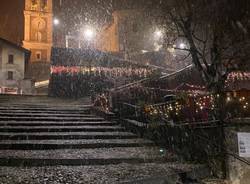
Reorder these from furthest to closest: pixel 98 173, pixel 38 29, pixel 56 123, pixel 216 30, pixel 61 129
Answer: pixel 38 29
pixel 216 30
pixel 56 123
pixel 61 129
pixel 98 173

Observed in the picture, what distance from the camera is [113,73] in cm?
2983

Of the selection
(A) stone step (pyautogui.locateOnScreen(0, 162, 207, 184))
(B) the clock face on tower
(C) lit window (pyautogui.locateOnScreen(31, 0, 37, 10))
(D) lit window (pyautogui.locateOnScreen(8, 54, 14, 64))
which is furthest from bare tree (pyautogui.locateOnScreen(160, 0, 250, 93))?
(C) lit window (pyautogui.locateOnScreen(31, 0, 37, 10))

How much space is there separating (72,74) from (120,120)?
18.1m

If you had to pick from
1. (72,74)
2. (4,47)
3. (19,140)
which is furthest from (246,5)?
(4,47)

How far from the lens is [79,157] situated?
23.4 ft

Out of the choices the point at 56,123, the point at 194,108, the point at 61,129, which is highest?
the point at 194,108

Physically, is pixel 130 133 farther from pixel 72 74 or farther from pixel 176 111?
pixel 72 74

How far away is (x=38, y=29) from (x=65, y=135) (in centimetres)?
5623

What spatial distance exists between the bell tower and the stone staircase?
4926 centimetres

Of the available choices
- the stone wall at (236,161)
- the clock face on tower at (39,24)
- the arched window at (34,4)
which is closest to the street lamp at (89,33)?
the clock face on tower at (39,24)

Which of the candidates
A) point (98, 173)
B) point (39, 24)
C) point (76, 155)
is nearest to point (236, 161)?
point (98, 173)

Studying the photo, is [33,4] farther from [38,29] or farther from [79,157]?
[79,157]

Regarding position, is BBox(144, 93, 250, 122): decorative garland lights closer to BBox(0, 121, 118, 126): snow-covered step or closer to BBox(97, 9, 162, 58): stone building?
BBox(0, 121, 118, 126): snow-covered step

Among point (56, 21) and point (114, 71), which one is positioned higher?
point (56, 21)
